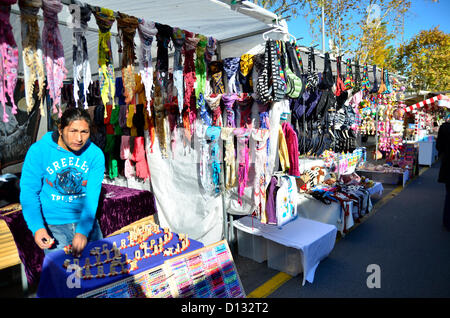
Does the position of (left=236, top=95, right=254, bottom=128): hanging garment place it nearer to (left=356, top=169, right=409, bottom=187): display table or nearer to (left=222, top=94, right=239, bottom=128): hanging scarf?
(left=222, top=94, right=239, bottom=128): hanging scarf

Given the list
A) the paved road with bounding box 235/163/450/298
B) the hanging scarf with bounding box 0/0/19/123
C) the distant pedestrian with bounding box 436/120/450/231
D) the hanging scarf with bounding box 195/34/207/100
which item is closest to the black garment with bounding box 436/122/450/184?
the distant pedestrian with bounding box 436/120/450/231

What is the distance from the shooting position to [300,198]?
4629 mm

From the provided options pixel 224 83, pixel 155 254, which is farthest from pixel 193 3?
pixel 155 254

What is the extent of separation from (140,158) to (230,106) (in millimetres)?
1709

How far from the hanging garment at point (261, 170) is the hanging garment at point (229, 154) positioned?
30cm

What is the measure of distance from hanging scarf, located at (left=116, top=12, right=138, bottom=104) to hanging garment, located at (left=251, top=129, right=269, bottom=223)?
5.03 ft

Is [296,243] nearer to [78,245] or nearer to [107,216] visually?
[78,245]

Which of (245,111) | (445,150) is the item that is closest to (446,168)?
(445,150)

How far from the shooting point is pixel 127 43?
3.13 meters

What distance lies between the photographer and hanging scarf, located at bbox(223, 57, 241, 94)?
3.91 metres

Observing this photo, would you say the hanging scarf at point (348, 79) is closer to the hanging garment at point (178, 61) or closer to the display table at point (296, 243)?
the display table at point (296, 243)
